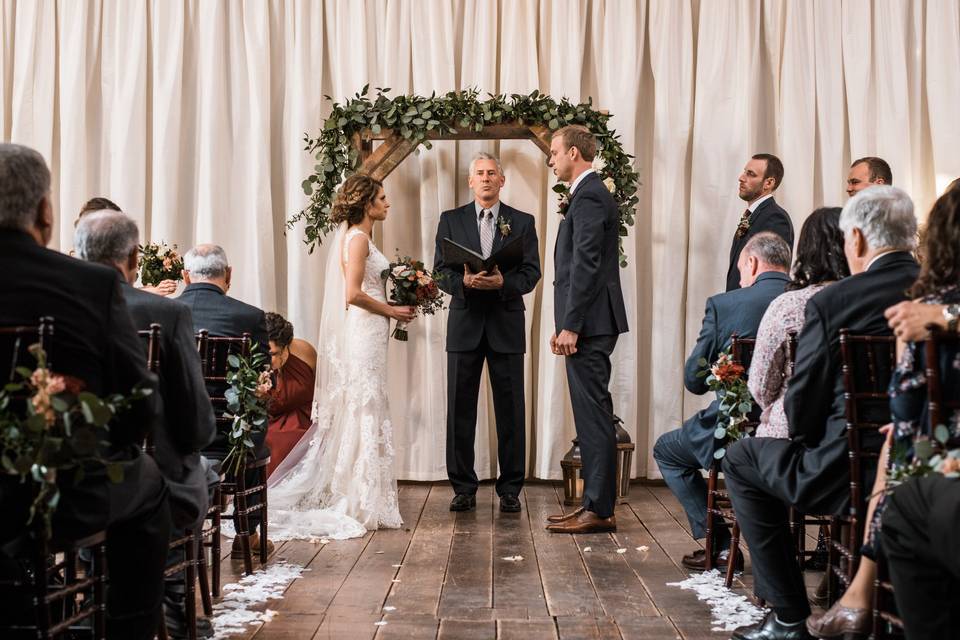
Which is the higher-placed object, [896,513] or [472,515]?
[896,513]

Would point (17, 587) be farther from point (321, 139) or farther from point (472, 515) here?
point (321, 139)

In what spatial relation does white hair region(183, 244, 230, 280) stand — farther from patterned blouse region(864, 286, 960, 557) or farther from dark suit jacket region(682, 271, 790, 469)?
patterned blouse region(864, 286, 960, 557)

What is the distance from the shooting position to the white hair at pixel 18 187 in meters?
2.37

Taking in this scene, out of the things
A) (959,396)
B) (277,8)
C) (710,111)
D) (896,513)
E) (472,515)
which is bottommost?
(472,515)

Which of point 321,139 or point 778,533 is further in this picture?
point 321,139

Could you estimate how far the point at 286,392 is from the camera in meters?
6.16

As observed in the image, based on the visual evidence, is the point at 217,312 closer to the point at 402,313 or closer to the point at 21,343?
the point at 402,313

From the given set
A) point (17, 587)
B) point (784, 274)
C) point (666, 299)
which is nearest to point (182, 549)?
point (17, 587)

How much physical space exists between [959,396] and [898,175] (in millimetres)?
4816

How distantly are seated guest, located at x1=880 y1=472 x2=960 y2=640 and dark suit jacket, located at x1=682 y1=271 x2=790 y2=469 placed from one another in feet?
6.50

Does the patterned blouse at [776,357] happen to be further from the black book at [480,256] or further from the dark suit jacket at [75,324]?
the black book at [480,256]

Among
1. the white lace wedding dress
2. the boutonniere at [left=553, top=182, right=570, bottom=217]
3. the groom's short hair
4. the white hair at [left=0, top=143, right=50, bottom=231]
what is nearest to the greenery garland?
the boutonniere at [left=553, top=182, right=570, bottom=217]

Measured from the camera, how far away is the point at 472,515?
5770mm

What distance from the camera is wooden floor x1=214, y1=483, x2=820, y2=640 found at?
354 centimetres
